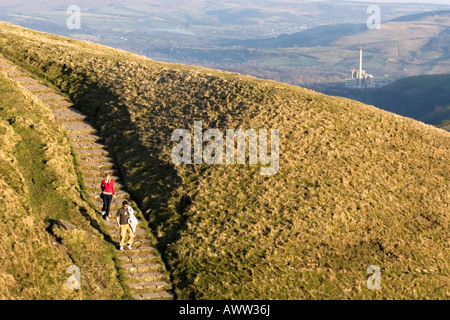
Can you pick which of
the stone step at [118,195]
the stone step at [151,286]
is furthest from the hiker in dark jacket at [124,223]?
the stone step at [118,195]

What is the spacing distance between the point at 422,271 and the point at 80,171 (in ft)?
64.7

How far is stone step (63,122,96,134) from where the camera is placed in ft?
127

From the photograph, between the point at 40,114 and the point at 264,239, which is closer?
the point at 264,239

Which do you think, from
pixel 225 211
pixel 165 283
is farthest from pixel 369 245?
pixel 165 283

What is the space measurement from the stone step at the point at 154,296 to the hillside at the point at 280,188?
0.66m

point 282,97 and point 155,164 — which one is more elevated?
point 282,97

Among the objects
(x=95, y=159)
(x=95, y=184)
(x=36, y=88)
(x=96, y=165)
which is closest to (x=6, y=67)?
(x=36, y=88)

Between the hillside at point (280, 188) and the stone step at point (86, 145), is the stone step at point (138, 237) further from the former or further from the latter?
the stone step at point (86, 145)

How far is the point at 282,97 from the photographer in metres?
43.9

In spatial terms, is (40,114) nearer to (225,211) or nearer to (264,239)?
(225,211)

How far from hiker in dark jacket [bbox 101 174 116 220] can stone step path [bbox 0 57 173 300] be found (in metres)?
0.60

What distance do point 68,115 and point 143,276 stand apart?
63.0 ft

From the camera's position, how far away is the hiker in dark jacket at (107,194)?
28844mm

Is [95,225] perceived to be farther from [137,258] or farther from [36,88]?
[36,88]
